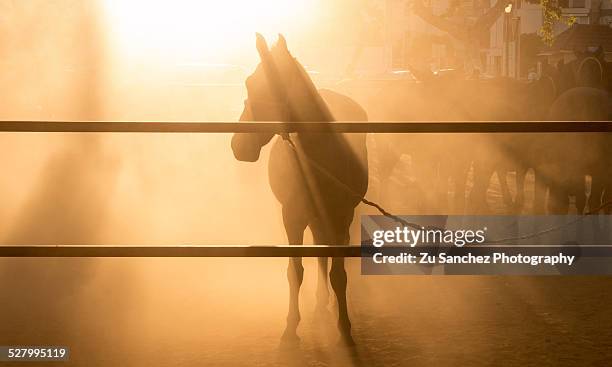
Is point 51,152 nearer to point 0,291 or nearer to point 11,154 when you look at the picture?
point 11,154

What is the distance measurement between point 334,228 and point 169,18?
4113cm

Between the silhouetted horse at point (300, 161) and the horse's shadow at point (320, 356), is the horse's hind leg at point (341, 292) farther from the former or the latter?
the horse's shadow at point (320, 356)

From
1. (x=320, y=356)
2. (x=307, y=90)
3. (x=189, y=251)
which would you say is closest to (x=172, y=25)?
(x=307, y=90)

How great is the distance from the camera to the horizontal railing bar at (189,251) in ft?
12.7

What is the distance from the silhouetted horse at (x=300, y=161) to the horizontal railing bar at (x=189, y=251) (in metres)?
1.74

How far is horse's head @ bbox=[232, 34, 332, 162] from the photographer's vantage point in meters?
5.60

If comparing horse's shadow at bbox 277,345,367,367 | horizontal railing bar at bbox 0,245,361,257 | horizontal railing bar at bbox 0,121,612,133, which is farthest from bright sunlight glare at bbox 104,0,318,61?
horizontal railing bar at bbox 0,245,361,257

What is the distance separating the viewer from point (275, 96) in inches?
224

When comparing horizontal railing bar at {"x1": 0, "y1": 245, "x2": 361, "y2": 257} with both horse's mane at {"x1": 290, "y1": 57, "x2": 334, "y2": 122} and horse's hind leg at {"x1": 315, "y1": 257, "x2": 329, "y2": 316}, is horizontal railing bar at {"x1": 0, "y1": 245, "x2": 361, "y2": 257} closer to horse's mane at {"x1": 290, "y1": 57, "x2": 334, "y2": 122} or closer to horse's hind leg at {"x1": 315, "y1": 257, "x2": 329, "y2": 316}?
horse's mane at {"x1": 290, "y1": 57, "x2": 334, "y2": 122}

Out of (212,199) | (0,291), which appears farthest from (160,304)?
(212,199)

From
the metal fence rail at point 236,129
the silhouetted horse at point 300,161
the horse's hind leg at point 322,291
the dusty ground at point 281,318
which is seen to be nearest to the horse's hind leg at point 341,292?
the silhouetted horse at point 300,161

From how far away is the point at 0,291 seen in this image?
7.49m

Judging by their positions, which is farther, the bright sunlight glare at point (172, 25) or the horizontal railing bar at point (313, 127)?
the bright sunlight glare at point (172, 25)

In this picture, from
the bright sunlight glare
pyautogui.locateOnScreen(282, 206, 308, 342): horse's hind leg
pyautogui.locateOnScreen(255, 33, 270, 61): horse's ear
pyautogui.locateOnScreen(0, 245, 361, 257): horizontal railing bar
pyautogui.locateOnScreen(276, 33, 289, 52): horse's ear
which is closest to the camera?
pyautogui.locateOnScreen(0, 245, 361, 257): horizontal railing bar
